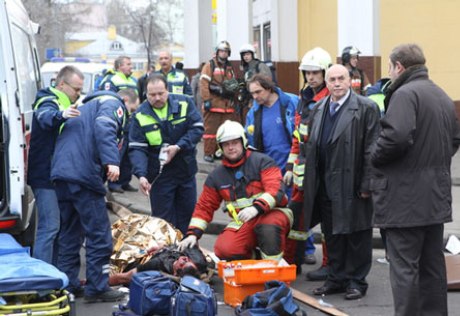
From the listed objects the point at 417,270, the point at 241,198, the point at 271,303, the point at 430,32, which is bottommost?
the point at 271,303

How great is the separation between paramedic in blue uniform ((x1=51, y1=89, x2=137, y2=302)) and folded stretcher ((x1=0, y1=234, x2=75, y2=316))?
210 cm

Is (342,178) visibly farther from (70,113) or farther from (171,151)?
(70,113)

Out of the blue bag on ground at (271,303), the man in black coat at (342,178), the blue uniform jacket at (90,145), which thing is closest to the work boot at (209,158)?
the man in black coat at (342,178)

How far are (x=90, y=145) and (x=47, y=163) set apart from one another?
24.5 inches

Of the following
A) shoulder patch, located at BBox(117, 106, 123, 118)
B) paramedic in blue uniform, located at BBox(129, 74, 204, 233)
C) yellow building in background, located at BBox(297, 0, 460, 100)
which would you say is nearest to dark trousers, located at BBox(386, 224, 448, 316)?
shoulder patch, located at BBox(117, 106, 123, 118)

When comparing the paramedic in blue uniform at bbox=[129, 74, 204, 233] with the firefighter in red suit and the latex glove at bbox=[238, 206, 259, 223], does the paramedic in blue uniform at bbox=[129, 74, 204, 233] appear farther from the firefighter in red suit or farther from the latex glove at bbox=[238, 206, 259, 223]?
the latex glove at bbox=[238, 206, 259, 223]

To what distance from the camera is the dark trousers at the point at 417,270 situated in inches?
260

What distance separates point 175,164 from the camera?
9.26 metres

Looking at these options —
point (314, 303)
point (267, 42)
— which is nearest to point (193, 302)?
point (314, 303)

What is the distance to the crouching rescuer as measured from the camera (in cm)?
818

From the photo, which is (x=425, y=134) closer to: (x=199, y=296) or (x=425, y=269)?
(x=425, y=269)

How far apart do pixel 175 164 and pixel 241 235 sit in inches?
50.4

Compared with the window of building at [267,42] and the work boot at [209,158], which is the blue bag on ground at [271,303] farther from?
the window of building at [267,42]

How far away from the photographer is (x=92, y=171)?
7855mm
